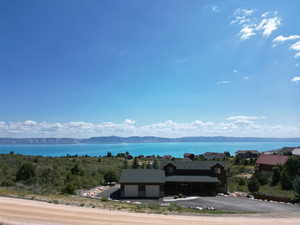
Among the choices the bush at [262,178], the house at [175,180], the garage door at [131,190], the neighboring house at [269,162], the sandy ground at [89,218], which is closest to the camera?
the sandy ground at [89,218]

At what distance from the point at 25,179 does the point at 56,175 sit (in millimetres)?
4798

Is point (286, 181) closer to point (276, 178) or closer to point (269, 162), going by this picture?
point (276, 178)

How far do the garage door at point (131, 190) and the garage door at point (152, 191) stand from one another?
151cm

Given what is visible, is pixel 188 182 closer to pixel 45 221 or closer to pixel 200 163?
pixel 200 163

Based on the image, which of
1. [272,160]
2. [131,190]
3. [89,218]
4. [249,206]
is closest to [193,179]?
[131,190]

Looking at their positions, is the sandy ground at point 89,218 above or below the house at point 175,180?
above

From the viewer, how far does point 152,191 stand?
29859mm

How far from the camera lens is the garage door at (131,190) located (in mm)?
29513

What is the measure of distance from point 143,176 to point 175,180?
477cm

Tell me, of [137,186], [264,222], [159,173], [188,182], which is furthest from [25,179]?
[264,222]

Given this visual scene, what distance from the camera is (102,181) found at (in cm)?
3953

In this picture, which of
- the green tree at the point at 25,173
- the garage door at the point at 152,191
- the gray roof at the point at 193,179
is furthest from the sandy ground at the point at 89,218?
the green tree at the point at 25,173

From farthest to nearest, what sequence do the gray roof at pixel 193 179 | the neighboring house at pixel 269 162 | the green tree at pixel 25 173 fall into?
the neighboring house at pixel 269 162 → the green tree at pixel 25 173 → the gray roof at pixel 193 179

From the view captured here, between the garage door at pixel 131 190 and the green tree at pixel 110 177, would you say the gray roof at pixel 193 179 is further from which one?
the green tree at pixel 110 177
